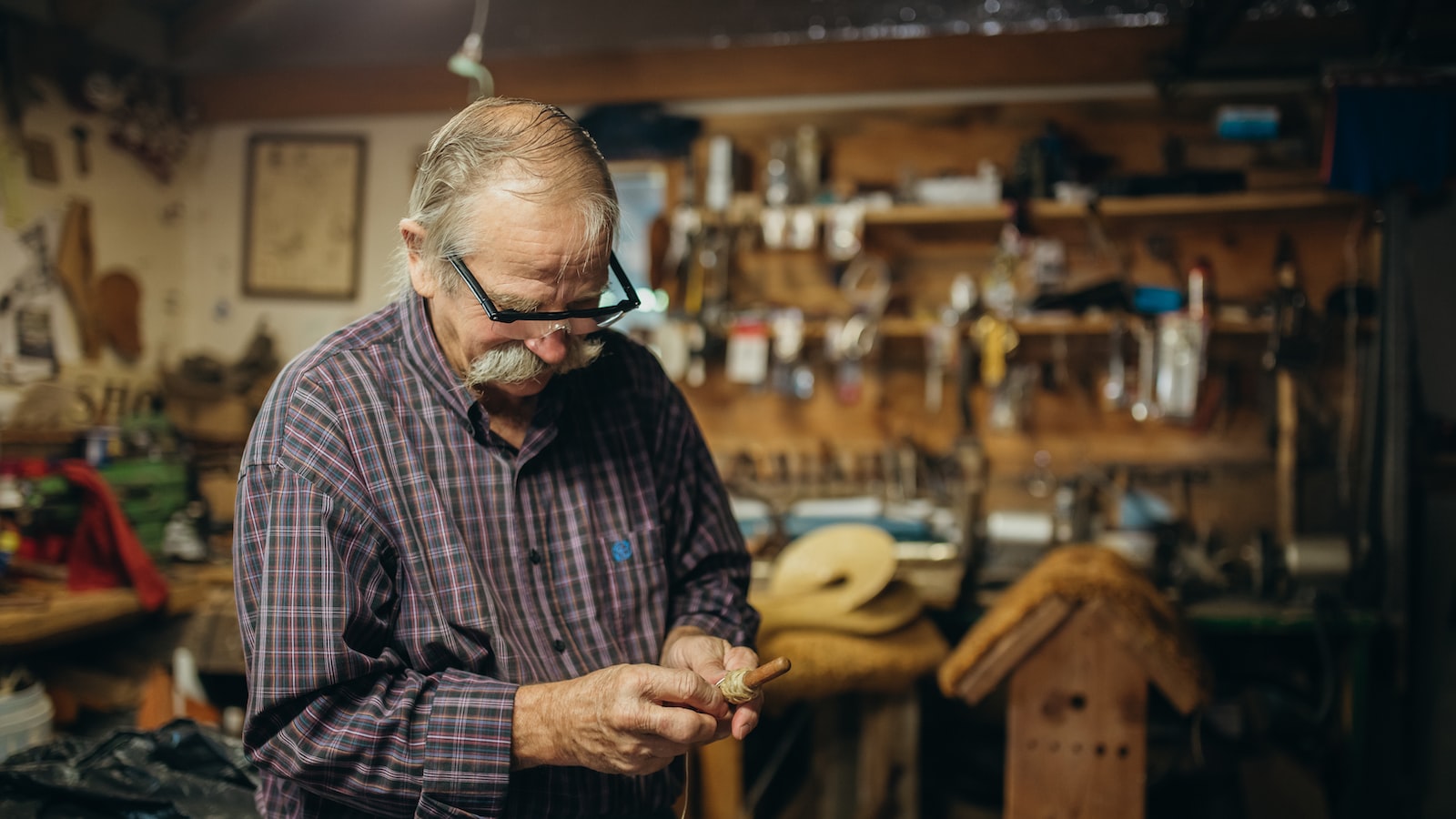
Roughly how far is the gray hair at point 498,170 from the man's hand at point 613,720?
2.00 ft

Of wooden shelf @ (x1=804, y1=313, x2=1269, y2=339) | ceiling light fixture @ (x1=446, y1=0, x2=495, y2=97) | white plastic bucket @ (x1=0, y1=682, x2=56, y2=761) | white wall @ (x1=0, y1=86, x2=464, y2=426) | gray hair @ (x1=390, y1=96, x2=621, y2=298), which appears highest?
ceiling light fixture @ (x1=446, y1=0, x2=495, y2=97)

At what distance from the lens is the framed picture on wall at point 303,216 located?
4961 millimetres

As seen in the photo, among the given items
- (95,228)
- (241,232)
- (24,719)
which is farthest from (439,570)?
(241,232)

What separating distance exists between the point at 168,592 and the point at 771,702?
2.20m

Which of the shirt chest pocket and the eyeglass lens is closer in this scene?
the eyeglass lens

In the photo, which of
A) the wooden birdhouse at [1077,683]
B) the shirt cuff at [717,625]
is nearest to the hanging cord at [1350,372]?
the wooden birdhouse at [1077,683]

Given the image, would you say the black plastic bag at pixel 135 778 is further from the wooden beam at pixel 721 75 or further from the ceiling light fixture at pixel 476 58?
the wooden beam at pixel 721 75

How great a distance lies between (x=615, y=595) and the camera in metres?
1.68

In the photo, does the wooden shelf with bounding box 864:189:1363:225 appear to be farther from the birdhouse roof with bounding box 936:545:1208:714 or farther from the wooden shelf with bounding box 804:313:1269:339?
the birdhouse roof with bounding box 936:545:1208:714

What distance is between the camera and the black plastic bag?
6.46ft

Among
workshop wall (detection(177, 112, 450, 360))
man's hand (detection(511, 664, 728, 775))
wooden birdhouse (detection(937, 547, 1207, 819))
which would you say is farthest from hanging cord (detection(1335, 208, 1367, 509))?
workshop wall (detection(177, 112, 450, 360))

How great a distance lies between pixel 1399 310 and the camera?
3598 millimetres

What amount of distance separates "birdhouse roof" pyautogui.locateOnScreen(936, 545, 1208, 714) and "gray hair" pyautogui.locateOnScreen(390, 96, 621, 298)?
5.46ft

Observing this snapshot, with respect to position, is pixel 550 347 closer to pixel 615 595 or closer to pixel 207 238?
pixel 615 595
